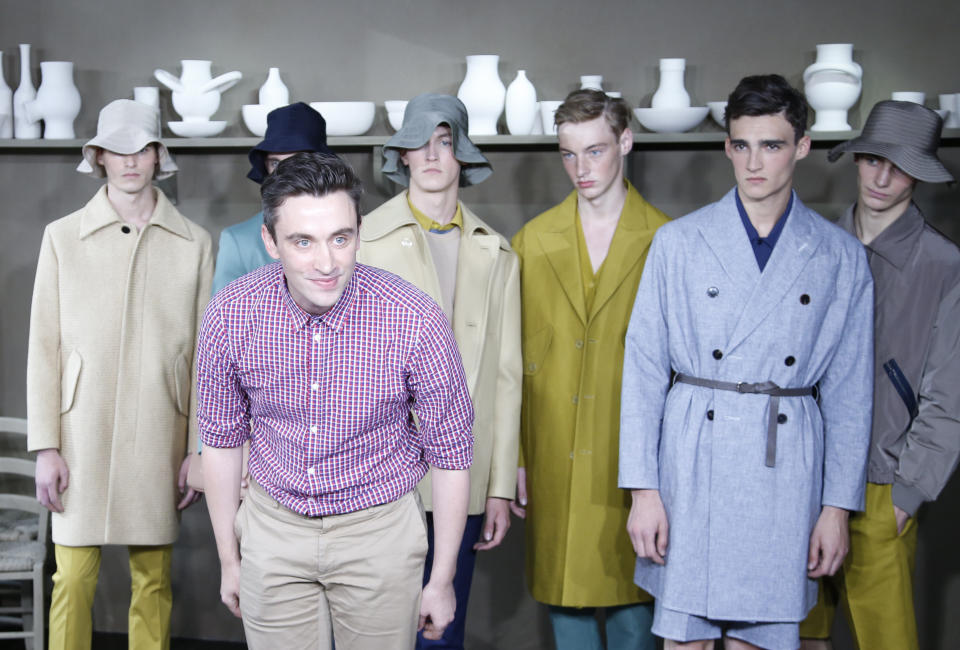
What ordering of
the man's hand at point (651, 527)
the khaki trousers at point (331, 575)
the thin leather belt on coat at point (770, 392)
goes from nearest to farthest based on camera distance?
the khaki trousers at point (331, 575)
the thin leather belt on coat at point (770, 392)
the man's hand at point (651, 527)

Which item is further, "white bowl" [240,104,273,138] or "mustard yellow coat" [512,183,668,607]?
"white bowl" [240,104,273,138]

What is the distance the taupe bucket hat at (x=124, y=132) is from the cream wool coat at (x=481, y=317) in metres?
0.72

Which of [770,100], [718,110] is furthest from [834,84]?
[770,100]

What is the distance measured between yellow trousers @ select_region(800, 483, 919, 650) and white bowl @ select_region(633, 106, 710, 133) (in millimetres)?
1277

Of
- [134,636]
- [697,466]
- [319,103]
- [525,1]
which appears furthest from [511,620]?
[525,1]

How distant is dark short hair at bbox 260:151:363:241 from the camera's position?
1.82 meters

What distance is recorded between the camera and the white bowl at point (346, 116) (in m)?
3.37

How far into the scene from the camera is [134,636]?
304 cm

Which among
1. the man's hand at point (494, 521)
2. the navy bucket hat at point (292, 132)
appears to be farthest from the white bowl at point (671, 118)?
the man's hand at point (494, 521)

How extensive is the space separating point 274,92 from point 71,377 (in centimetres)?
119

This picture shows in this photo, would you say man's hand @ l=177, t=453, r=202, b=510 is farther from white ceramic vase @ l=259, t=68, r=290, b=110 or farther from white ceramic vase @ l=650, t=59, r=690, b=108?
white ceramic vase @ l=650, t=59, r=690, b=108

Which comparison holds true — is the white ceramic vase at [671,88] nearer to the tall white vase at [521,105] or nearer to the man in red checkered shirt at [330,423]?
the tall white vase at [521,105]

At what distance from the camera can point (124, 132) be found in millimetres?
2895

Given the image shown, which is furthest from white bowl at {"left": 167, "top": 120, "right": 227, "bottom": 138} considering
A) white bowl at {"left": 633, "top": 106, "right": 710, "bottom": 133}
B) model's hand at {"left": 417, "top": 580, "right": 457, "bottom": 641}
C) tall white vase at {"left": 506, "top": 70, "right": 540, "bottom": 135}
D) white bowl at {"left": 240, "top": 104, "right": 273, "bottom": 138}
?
model's hand at {"left": 417, "top": 580, "right": 457, "bottom": 641}
